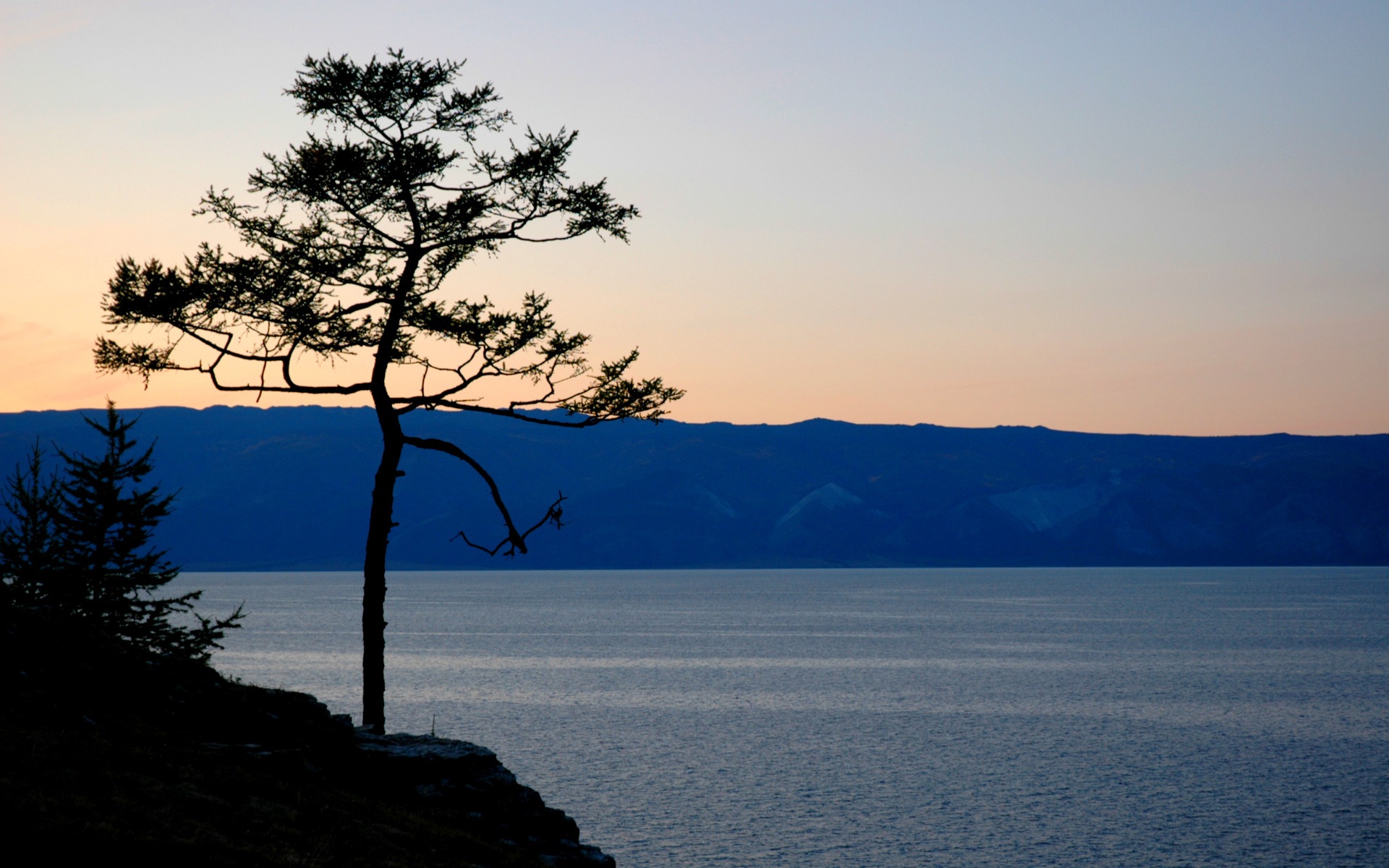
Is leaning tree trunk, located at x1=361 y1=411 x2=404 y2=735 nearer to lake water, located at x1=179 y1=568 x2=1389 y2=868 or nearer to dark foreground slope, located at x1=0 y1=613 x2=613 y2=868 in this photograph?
dark foreground slope, located at x1=0 y1=613 x2=613 y2=868

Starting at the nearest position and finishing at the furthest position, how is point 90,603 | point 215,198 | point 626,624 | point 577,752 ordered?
point 215,198, point 90,603, point 577,752, point 626,624

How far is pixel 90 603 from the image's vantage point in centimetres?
3158

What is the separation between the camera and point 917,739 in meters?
59.5

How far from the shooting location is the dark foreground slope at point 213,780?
13781 mm

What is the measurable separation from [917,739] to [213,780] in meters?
48.1

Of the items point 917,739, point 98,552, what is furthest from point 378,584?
point 917,739

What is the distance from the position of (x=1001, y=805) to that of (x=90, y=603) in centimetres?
3150

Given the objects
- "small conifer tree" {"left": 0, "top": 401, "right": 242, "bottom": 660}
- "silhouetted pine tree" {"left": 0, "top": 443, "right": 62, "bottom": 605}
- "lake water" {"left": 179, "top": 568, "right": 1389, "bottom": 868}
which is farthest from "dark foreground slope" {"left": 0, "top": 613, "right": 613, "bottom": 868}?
"lake water" {"left": 179, "top": 568, "right": 1389, "bottom": 868}

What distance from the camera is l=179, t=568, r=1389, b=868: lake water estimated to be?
36844mm

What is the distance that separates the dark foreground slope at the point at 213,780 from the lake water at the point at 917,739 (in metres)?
13.6

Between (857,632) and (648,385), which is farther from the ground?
(648,385)

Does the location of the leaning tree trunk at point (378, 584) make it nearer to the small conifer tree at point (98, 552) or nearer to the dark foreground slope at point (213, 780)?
the dark foreground slope at point (213, 780)

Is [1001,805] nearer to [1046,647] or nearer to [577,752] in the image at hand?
[577,752]

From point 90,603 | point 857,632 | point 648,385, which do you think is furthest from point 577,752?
point 857,632
